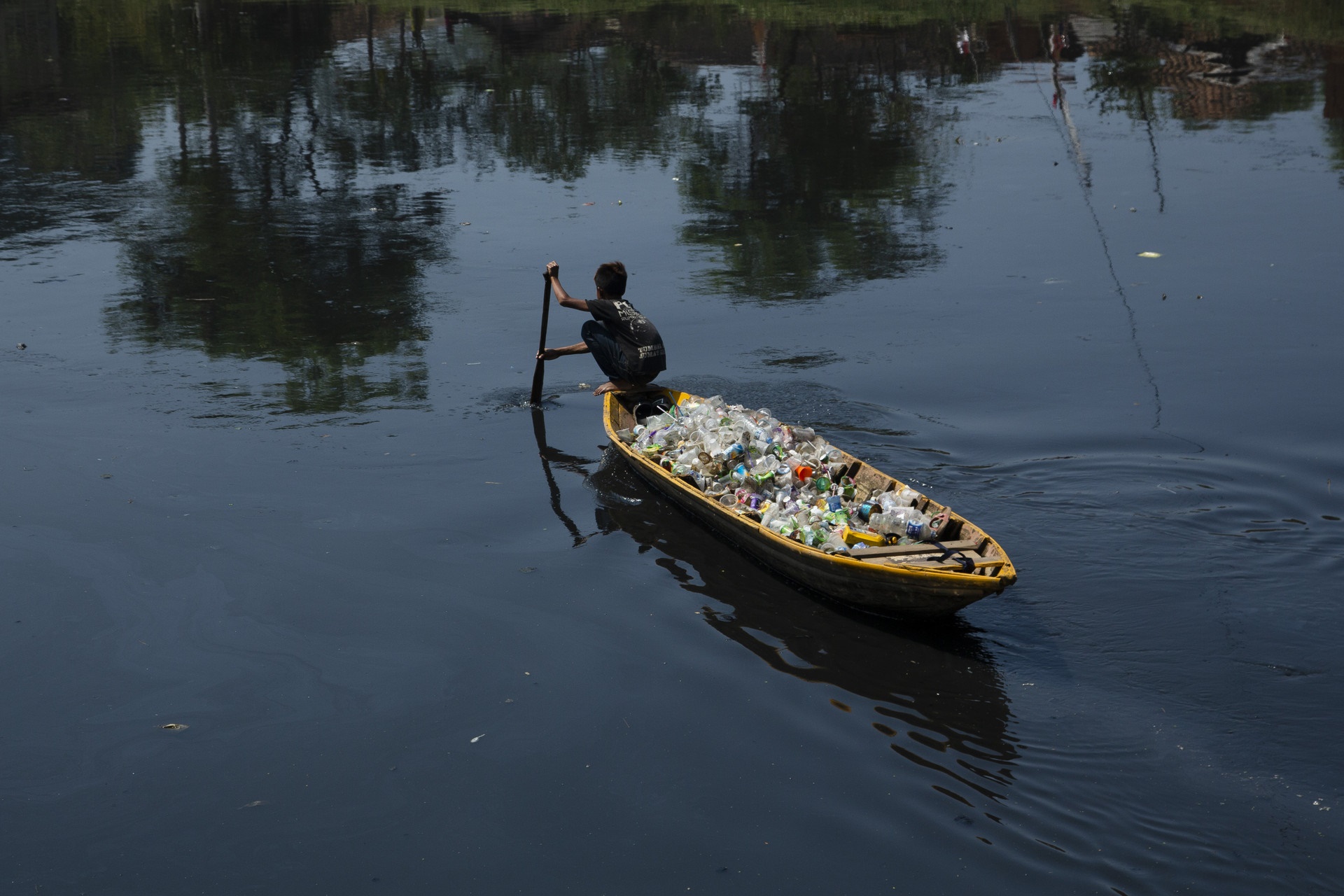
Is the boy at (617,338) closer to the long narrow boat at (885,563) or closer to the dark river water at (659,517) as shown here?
the dark river water at (659,517)

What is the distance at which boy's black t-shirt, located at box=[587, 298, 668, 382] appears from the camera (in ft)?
36.1

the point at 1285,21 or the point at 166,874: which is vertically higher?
the point at 1285,21

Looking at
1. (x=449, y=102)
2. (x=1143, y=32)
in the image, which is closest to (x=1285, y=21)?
(x=1143, y=32)

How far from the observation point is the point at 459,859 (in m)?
5.94

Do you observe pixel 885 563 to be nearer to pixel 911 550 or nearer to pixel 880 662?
pixel 911 550

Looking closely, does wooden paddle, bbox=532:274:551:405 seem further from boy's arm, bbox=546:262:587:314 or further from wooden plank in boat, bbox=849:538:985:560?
wooden plank in boat, bbox=849:538:985:560

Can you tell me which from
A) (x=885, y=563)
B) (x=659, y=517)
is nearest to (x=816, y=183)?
(x=659, y=517)

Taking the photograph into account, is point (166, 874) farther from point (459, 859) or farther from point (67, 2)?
point (67, 2)

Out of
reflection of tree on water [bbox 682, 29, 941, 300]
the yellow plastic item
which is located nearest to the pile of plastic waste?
the yellow plastic item

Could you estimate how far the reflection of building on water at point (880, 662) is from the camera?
21.4ft

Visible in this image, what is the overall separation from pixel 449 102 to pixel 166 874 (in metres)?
21.2

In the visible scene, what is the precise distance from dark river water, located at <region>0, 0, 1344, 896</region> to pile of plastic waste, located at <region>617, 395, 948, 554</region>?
482 mm

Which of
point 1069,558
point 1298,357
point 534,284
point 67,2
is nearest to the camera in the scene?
point 1069,558

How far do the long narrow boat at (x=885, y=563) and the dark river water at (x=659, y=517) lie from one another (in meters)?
0.26
